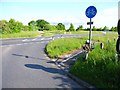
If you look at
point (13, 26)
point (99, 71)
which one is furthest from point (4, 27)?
point (99, 71)

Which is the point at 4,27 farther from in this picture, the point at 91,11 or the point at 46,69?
the point at 46,69

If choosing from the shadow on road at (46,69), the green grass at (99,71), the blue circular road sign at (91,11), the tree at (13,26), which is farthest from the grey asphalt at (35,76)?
the tree at (13,26)

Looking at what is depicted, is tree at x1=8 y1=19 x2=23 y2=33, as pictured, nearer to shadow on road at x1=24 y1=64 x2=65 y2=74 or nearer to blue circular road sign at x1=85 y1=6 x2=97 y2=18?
shadow on road at x1=24 y1=64 x2=65 y2=74

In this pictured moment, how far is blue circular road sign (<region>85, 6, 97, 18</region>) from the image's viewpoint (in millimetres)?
14133

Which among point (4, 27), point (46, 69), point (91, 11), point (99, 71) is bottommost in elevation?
point (46, 69)

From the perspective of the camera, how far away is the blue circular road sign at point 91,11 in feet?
46.4

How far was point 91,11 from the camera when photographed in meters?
14.2

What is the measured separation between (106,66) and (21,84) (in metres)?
3.66

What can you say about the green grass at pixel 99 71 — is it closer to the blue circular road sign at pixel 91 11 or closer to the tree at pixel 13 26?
the blue circular road sign at pixel 91 11

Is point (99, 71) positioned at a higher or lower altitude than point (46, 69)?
higher

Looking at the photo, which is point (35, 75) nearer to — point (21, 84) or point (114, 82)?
point (21, 84)

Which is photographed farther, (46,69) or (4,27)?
(4,27)

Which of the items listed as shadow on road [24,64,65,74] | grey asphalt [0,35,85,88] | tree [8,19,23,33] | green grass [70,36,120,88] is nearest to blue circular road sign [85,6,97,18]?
green grass [70,36,120,88]

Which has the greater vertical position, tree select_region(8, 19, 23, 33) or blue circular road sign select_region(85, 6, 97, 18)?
blue circular road sign select_region(85, 6, 97, 18)
